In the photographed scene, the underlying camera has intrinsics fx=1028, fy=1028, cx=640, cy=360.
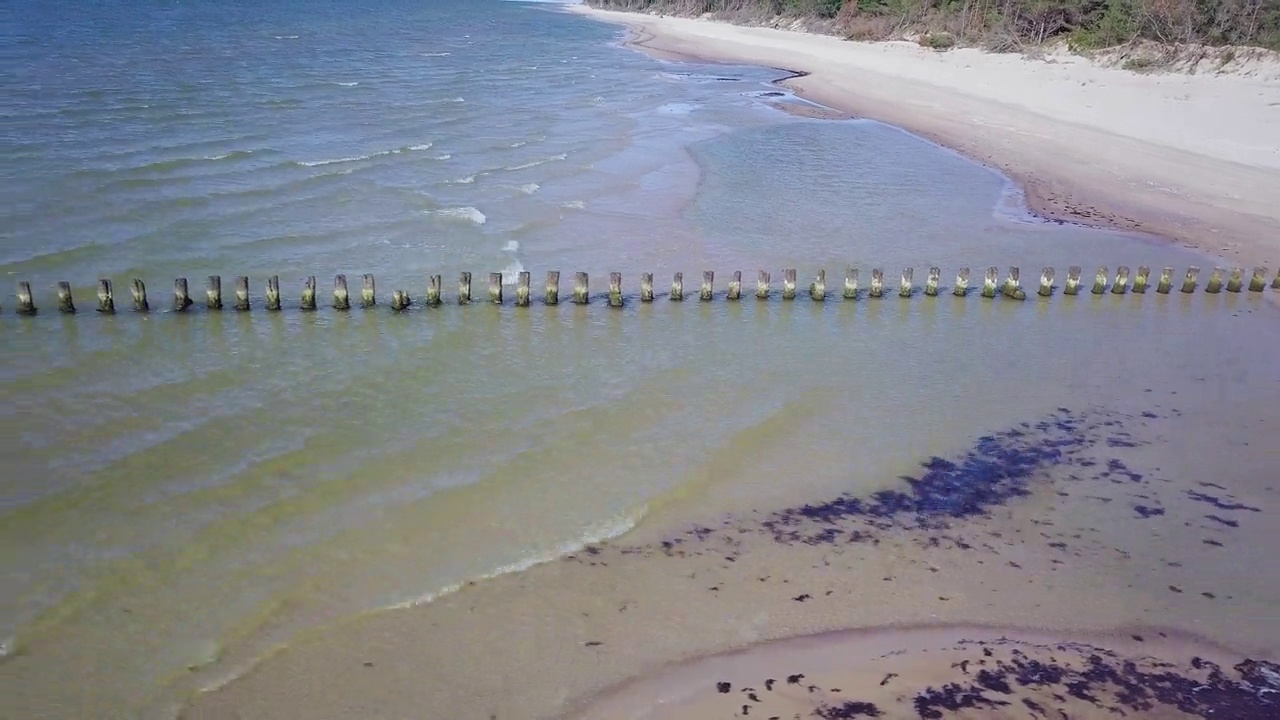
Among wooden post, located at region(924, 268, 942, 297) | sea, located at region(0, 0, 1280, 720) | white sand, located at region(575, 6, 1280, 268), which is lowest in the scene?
sea, located at region(0, 0, 1280, 720)

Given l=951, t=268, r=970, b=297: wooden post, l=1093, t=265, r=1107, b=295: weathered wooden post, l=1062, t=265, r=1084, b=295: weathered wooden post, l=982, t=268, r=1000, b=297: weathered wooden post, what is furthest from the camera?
l=1093, t=265, r=1107, b=295: weathered wooden post

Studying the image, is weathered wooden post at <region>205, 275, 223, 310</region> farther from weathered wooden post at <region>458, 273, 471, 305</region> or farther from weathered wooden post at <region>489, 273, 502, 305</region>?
weathered wooden post at <region>489, 273, 502, 305</region>

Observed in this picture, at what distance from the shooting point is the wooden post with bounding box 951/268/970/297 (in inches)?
786

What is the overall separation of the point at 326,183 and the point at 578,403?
16.0 m

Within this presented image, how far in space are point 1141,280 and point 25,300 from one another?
20731mm

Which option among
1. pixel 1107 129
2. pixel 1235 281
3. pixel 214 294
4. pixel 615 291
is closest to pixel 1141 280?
pixel 1235 281

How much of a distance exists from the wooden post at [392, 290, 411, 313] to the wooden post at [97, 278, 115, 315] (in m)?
4.65

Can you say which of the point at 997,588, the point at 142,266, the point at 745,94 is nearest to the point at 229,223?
the point at 142,266

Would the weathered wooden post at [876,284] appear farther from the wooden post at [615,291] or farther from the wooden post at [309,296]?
the wooden post at [309,296]

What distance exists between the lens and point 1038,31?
59875 millimetres

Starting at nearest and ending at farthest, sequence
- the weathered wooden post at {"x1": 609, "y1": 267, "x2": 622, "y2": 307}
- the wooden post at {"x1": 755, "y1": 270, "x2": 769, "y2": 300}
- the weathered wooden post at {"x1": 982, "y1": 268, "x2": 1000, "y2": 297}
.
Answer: the weathered wooden post at {"x1": 609, "y1": 267, "x2": 622, "y2": 307} < the wooden post at {"x1": 755, "y1": 270, "x2": 769, "y2": 300} < the weathered wooden post at {"x1": 982, "y1": 268, "x2": 1000, "y2": 297}

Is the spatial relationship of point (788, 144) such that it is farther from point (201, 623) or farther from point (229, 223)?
point (201, 623)

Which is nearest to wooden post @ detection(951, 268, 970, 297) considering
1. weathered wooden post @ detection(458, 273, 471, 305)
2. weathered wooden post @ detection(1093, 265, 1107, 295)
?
weathered wooden post @ detection(1093, 265, 1107, 295)

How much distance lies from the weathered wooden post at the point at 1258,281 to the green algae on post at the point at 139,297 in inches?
835
